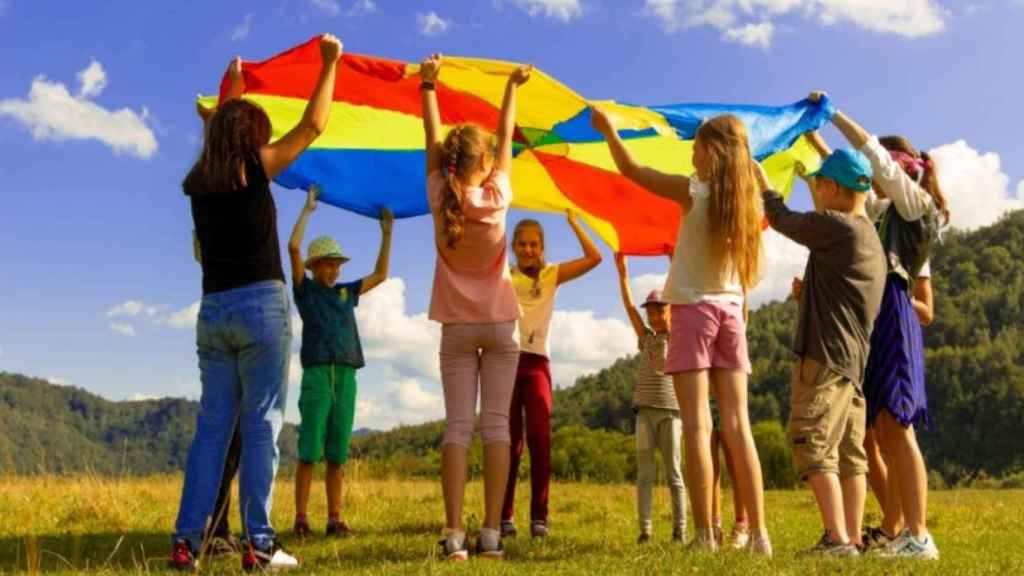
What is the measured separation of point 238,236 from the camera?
4.21m

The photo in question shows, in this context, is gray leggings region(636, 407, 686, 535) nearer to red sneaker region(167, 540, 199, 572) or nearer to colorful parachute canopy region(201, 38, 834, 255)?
colorful parachute canopy region(201, 38, 834, 255)

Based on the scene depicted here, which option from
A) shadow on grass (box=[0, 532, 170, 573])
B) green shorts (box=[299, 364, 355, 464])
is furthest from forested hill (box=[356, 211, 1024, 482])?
green shorts (box=[299, 364, 355, 464])

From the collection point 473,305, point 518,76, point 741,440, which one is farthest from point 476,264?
point 741,440

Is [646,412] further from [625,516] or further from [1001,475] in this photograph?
[1001,475]

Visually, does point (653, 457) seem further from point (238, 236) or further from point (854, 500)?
point (238, 236)

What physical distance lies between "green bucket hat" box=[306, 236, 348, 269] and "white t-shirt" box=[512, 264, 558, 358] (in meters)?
1.15

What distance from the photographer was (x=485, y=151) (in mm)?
4527

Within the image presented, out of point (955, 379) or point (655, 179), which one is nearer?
point (655, 179)

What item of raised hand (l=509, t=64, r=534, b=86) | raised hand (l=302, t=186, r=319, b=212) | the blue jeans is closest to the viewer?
the blue jeans

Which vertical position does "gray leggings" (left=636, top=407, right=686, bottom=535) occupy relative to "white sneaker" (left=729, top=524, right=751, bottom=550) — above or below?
above

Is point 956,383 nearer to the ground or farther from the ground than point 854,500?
farther from the ground

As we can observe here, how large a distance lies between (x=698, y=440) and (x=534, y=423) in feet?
5.69

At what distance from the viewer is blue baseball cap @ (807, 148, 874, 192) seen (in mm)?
4449

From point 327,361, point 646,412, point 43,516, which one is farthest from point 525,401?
point 43,516
